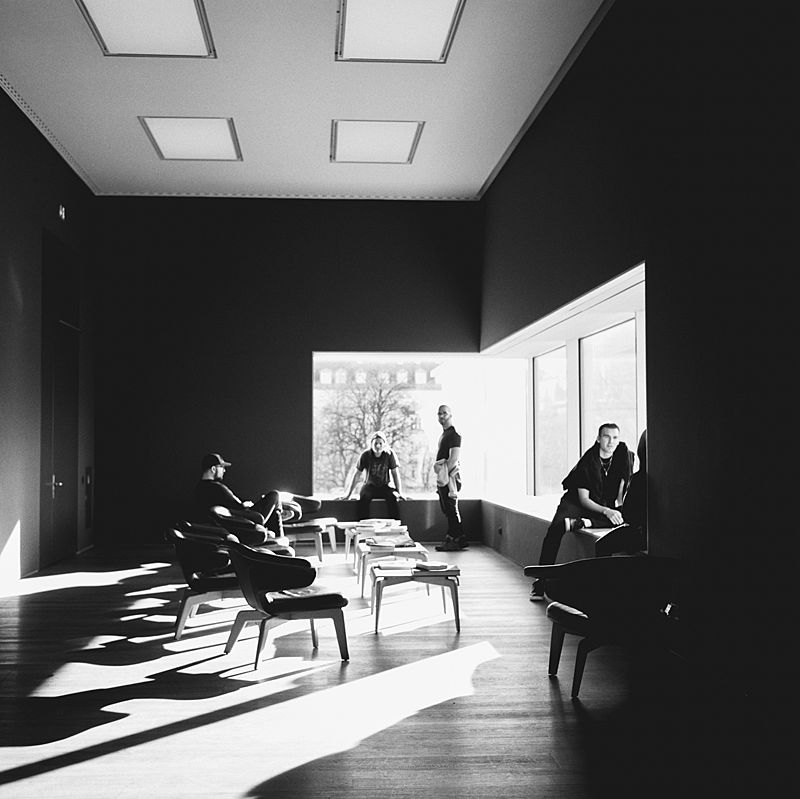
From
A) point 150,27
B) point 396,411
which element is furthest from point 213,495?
point 396,411

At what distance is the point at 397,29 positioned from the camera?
7426mm

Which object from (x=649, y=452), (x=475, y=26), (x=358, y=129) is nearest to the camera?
(x=649, y=452)

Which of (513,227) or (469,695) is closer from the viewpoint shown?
(469,695)

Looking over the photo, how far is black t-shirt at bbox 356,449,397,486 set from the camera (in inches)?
478

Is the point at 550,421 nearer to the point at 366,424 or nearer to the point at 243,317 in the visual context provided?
the point at 366,424

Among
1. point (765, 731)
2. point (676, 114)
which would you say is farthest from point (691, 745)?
point (676, 114)

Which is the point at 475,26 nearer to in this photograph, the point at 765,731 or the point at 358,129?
the point at 358,129

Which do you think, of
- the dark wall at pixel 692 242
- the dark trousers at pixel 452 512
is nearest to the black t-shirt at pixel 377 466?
the dark trousers at pixel 452 512

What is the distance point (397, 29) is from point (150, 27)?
2022mm

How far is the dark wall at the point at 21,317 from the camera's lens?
28.7 feet

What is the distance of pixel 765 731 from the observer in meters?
4.27

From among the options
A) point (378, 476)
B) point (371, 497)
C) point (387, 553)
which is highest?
point (378, 476)

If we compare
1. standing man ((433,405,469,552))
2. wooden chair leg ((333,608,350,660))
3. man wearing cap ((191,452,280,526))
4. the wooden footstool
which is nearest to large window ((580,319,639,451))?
standing man ((433,405,469,552))

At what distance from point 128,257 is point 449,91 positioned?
5.59 metres
